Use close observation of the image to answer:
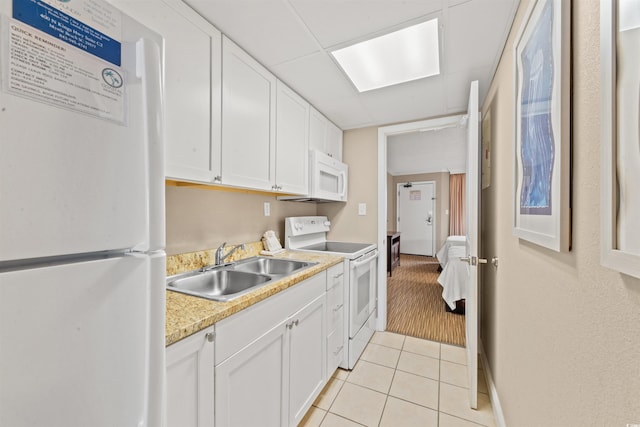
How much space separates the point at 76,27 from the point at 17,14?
2.9 inches

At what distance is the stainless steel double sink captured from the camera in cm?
134

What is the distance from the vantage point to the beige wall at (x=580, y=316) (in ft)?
1.64

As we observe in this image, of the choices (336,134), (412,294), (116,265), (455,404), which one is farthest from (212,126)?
(412,294)

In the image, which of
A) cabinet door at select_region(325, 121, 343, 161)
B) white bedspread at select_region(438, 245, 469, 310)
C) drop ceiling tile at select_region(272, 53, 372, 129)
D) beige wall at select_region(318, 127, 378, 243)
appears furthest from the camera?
white bedspread at select_region(438, 245, 469, 310)

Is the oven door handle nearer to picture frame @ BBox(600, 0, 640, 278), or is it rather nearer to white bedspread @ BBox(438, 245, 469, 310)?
white bedspread @ BBox(438, 245, 469, 310)

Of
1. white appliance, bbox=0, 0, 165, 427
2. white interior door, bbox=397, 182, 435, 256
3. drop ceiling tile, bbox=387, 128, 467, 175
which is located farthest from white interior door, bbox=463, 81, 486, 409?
white interior door, bbox=397, 182, 435, 256

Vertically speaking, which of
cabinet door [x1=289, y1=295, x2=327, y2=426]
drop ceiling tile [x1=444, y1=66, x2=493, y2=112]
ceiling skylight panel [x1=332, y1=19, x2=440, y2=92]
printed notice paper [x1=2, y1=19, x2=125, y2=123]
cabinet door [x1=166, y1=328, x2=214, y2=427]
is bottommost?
cabinet door [x1=289, y1=295, x2=327, y2=426]

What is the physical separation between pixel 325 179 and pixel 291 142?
0.57m

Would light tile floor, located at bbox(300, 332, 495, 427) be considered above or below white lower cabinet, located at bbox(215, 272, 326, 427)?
below

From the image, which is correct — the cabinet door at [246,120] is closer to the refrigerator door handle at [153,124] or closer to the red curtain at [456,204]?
the refrigerator door handle at [153,124]

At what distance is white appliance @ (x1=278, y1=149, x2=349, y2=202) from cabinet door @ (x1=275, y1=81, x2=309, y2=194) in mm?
62

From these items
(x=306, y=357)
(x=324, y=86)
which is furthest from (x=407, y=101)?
(x=306, y=357)

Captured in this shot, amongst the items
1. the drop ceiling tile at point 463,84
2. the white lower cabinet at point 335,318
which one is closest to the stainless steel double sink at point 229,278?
the white lower cabinet at point 335,318

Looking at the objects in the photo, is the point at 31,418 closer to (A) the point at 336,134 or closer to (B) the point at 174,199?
(B) the point at 174,199
